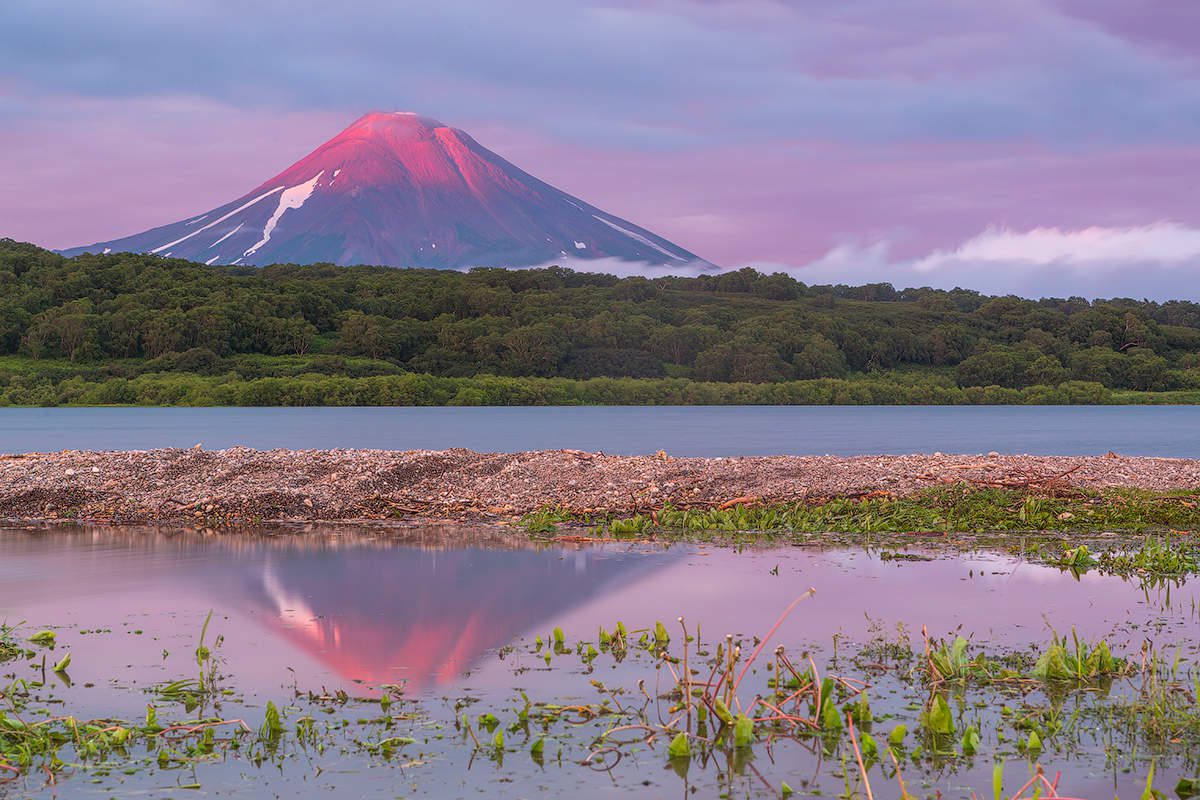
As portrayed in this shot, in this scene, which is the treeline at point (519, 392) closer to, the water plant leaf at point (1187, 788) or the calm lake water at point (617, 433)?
the calm lake water at point (617, 433)

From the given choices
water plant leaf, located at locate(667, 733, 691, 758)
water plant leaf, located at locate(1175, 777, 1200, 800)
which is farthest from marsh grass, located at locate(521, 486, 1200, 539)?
water plant leaf, located at locate(1175, 777, 1200, 800)

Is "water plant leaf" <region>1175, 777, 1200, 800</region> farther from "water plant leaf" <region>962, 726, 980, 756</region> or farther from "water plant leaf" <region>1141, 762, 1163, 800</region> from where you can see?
"water plant leaf" <region>962, 726, 980, 756</region>

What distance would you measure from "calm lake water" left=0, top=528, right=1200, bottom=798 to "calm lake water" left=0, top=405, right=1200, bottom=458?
47.7 metres

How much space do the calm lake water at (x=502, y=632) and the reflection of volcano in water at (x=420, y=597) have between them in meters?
0.06

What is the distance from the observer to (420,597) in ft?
53.5

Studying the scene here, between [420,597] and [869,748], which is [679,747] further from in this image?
[420,597]

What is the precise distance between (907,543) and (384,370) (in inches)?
6135

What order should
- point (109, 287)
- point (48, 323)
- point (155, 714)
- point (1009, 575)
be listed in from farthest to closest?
point (109, 287), point (48, 323), point (1009, 575), point (155, 714)

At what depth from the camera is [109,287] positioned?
609 feet

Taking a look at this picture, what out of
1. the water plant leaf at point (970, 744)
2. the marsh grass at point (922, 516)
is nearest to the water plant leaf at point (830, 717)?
the water plant leaf at point (970, 744)

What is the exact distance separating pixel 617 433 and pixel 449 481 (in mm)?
73562

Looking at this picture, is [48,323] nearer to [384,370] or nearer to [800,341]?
[384,370]

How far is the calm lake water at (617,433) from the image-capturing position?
77938 millimetres

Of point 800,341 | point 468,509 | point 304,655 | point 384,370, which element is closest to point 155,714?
point 304,655
